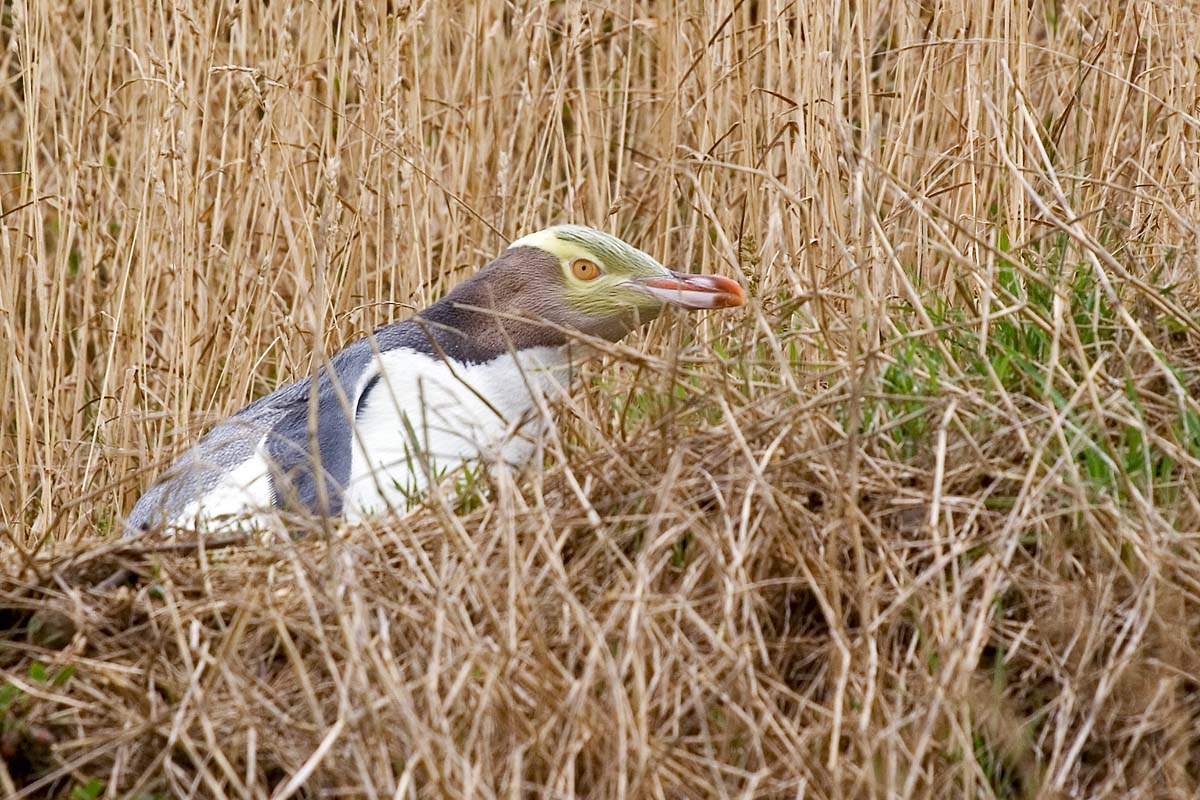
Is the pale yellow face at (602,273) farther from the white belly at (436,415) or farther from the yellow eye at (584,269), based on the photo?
the white belly at (436,415)

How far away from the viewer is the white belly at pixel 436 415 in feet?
9.39


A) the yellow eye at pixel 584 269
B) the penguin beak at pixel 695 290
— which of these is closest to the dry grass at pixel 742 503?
the penguin beak at pixel 695 290

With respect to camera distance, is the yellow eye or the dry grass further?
the yellow eye

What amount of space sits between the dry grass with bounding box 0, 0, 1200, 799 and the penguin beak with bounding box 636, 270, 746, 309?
0.11m

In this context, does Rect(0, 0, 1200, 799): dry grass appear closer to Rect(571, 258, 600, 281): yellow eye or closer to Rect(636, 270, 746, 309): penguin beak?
Rect(636, 270, 746, 309): penguin beak

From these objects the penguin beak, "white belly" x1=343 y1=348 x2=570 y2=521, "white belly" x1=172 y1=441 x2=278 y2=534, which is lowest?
"white belly" x1=172 y1=441 x2=278 y2=534

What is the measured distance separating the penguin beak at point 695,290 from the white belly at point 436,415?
0.23m

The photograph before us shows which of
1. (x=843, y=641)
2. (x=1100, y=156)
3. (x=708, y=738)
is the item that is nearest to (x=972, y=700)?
(x=843, y=641)

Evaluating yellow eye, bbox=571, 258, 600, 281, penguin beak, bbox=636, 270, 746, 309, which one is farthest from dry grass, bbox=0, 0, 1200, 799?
yellow eye, bbox=571, 258, 600, 281

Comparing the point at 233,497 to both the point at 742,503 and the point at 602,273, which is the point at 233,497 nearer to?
the point at 602,273

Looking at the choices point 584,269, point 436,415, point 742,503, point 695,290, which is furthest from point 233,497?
point 742,503

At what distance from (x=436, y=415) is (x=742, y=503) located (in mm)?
665

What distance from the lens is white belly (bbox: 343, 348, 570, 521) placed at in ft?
9.39

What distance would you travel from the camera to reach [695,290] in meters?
3.14
